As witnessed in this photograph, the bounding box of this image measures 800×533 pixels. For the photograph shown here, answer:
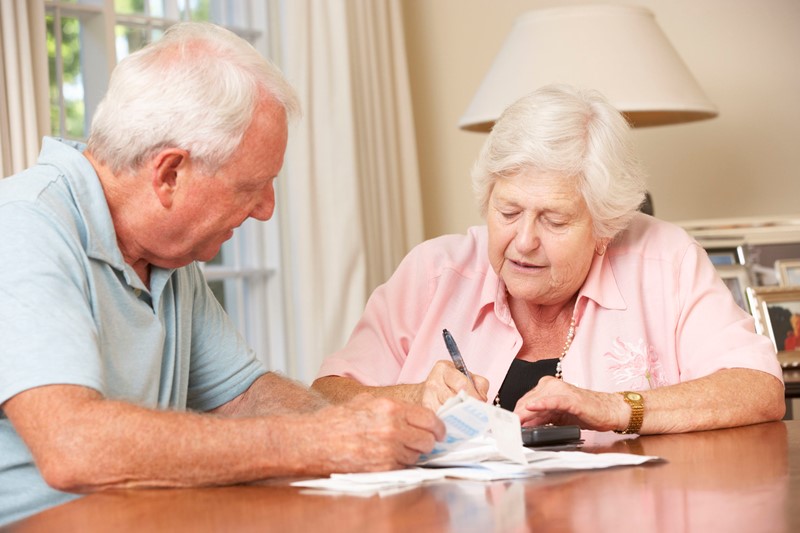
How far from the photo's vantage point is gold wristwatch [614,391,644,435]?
6.04 feet

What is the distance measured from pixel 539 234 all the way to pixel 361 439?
0.87 metres

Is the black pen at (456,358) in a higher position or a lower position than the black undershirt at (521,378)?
higher

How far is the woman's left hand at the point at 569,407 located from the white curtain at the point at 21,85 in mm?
1545

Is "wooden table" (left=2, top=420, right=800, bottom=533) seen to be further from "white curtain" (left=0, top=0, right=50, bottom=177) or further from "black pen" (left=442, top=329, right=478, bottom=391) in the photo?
"white curtain" (left=0, top=0, right=50, bottom=177)

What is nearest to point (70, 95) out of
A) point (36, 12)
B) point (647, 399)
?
point (36, 12)

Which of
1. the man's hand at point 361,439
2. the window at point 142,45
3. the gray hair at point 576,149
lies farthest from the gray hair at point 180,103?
the window at point 142,45

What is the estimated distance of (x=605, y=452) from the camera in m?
1.63

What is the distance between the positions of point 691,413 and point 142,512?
102cm

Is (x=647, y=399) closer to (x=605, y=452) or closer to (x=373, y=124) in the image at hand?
(x=605, y=452)

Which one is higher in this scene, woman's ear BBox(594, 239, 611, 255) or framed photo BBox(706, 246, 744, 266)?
woman's ear BBox(594, 239, 611, 255)

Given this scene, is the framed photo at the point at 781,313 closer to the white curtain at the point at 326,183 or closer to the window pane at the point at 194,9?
the white curtain at the point at 326,183

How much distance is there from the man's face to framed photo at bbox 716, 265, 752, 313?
183 cm

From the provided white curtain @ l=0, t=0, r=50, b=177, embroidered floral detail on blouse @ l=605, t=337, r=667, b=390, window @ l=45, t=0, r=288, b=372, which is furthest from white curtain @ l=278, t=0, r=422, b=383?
embroidered floral detail on blouse @ l=605, t=337, r=667, b=390

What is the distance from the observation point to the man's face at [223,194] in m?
1.70
